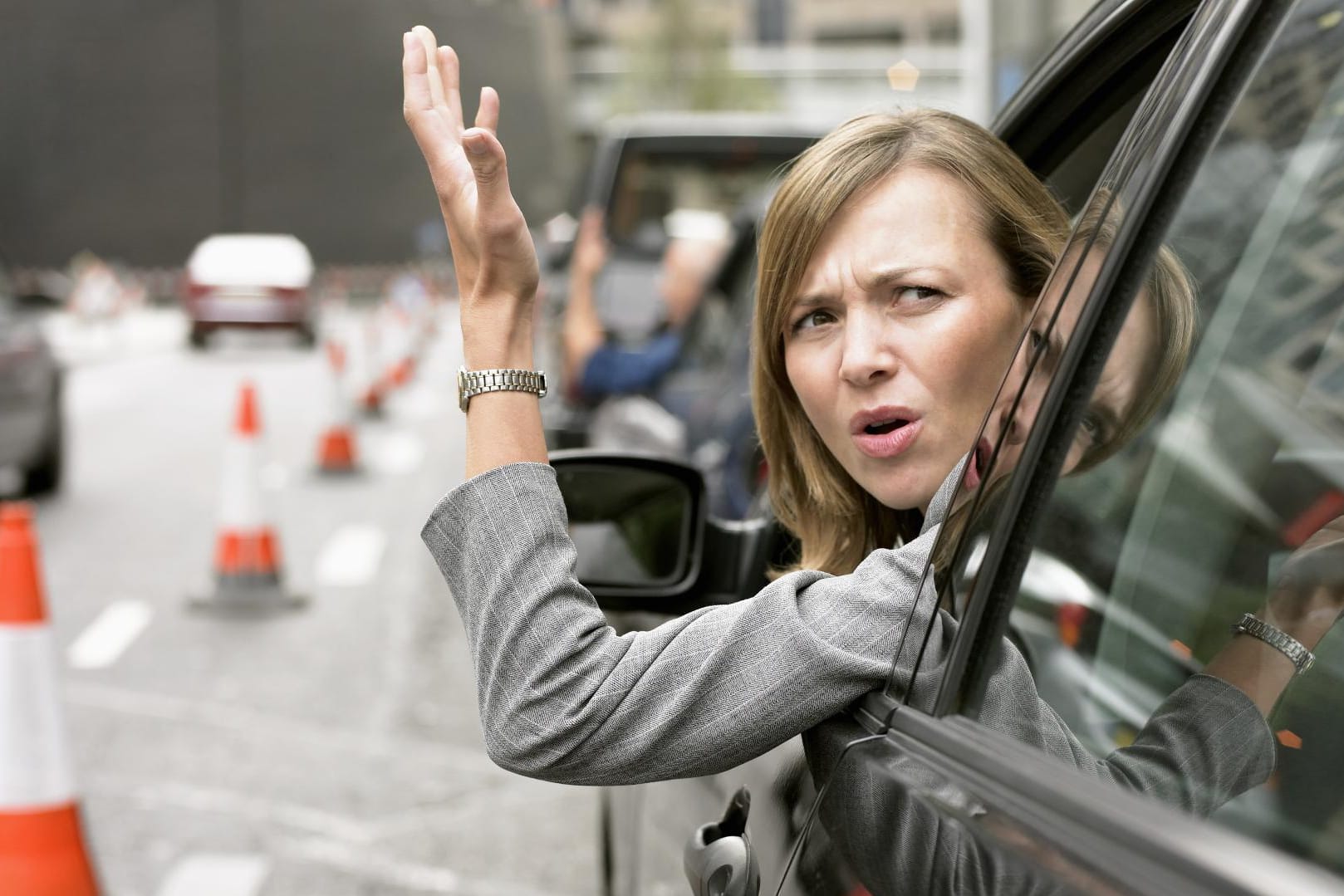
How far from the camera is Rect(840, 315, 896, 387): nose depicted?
1781 millimetres

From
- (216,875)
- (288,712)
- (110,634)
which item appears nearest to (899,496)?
(216,875)

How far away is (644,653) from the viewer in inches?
63.8

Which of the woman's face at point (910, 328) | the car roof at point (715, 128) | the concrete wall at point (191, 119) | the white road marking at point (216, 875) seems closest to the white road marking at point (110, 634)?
the white road marking at point (216, 875)

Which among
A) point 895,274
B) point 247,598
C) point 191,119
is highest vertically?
point 895,274

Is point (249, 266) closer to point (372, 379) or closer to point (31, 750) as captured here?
point (372, 379)

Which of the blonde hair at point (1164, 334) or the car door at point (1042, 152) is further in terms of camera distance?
the car door at point (1042, 152)

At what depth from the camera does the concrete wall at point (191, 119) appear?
157 feet

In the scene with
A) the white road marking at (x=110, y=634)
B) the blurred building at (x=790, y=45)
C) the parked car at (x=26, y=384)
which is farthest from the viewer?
the blurred building at (x=790, y=45)

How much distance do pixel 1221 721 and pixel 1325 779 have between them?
0.43 feet

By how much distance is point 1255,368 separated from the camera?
1.25m

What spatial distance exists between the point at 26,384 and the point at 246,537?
2.97m

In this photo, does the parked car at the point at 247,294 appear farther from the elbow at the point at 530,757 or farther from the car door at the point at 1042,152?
the elbow at the point at 530,757

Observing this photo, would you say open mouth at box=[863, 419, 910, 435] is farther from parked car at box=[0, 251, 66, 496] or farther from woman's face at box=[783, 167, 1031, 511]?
parked car at box=[0, 251, 66, 496]

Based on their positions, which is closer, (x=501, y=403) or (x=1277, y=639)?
(x=1277, y=639)
